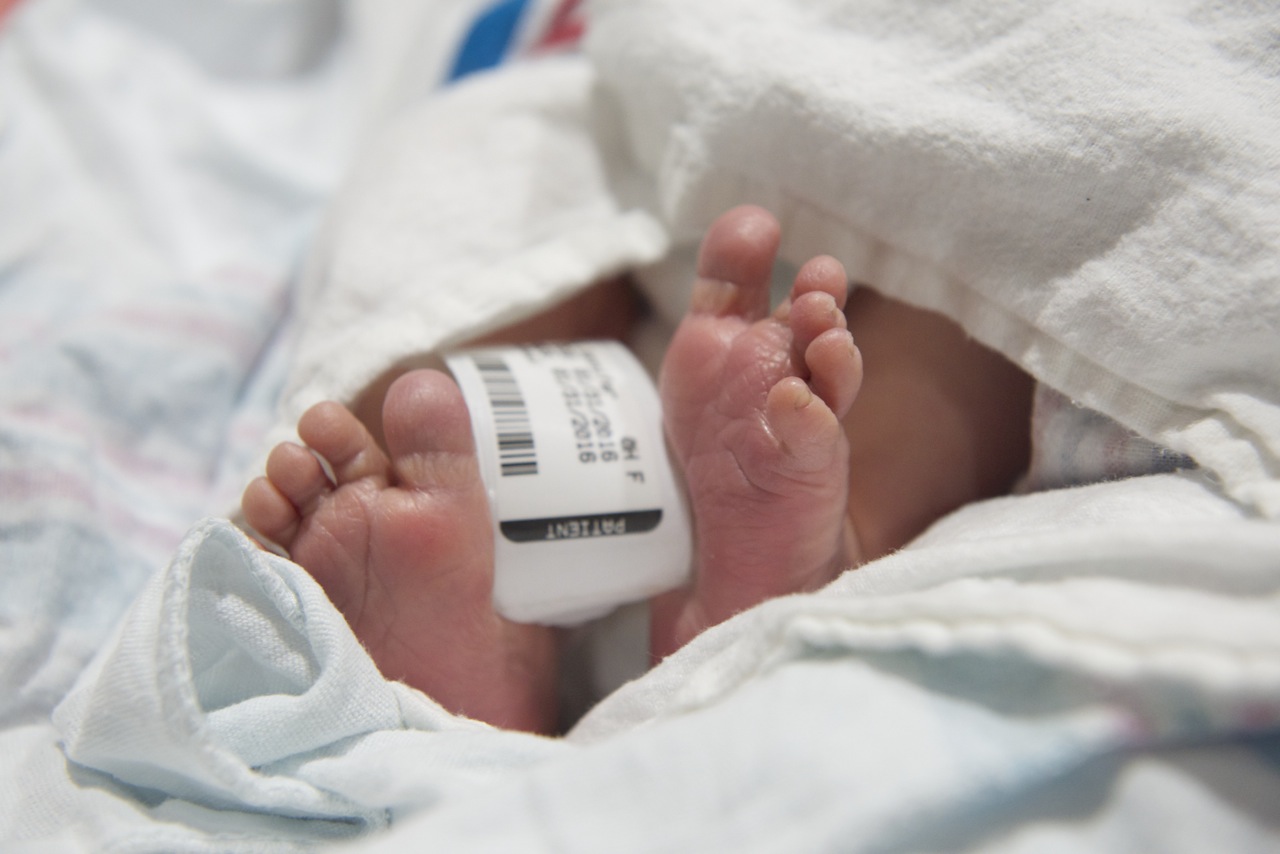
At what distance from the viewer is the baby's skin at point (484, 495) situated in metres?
0.55

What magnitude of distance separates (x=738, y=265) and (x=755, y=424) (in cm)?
11

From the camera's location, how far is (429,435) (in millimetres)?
563

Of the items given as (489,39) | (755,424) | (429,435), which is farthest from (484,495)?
(489,39)

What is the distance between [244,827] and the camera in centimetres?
49

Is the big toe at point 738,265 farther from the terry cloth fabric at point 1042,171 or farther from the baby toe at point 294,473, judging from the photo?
the baby toe at point 294,473

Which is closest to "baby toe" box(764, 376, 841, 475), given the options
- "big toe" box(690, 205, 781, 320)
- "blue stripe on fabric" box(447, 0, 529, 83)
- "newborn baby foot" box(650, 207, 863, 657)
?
"newborn baby foot" box(650, 207, 863, 657)

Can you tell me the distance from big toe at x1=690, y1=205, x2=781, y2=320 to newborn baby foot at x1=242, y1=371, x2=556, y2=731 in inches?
7.2

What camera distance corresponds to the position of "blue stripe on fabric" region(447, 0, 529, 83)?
1.13 meters

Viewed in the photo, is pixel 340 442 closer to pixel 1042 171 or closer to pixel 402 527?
pixel 402 527

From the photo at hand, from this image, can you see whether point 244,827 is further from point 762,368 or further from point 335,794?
point 762,368

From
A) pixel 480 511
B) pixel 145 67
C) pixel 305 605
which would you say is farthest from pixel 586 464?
pixel 145 67

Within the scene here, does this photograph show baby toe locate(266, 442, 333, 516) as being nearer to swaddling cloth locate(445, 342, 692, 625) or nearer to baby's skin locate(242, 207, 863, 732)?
baby's skin locate(242, 207, 863, 732)

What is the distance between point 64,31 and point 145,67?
0.09m

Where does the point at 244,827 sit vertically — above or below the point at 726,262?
below
